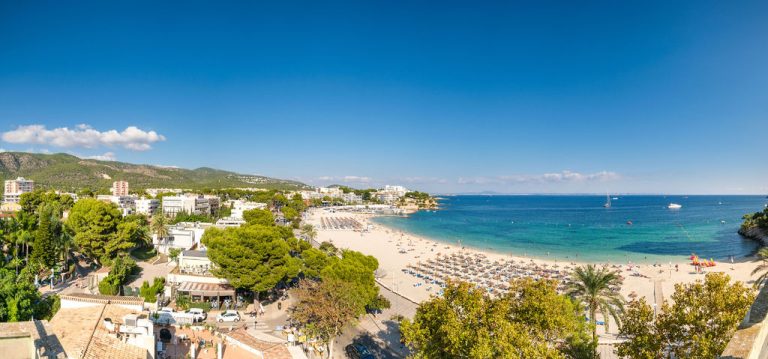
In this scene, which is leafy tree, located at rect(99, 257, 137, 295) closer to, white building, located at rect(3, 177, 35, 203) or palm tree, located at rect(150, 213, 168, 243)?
palm tree, located at rect(150, 213, 168, 243)

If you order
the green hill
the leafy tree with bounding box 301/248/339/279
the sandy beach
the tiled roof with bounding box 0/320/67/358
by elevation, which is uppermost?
the green hill

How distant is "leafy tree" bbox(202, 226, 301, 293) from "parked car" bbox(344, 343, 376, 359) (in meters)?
7.50

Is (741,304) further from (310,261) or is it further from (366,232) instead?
(366,232)

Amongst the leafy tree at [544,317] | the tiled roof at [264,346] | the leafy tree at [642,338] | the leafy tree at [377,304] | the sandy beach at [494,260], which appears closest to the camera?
the leafy tree at [642,338]

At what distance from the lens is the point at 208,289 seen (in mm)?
23719

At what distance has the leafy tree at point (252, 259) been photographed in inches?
890

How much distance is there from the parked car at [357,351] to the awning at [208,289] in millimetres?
9833

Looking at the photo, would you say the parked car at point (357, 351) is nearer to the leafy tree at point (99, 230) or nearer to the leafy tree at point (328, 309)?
the leafy tree at point (328, 309)

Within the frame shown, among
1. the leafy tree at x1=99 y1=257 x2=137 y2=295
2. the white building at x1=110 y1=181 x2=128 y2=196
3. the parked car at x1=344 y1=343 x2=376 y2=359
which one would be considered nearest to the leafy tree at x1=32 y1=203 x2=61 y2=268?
the leafy tree at x1=99 y1=257 x2=137 y2=295

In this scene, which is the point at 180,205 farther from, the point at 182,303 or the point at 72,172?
the point at 72,172

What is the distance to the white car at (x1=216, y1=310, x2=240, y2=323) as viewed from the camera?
2083cm

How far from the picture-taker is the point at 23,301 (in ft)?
53.5

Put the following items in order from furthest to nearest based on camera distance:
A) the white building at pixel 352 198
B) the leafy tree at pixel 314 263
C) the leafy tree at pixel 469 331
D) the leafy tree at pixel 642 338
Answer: the white building at pixel 352 198
the leafy tree at pixel 314 263
the leafy tree at pixel 469 331
the leafy tree at pixel 642 338

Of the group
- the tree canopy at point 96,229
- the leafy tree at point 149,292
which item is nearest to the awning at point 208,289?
the leafy tree at point 149,292
